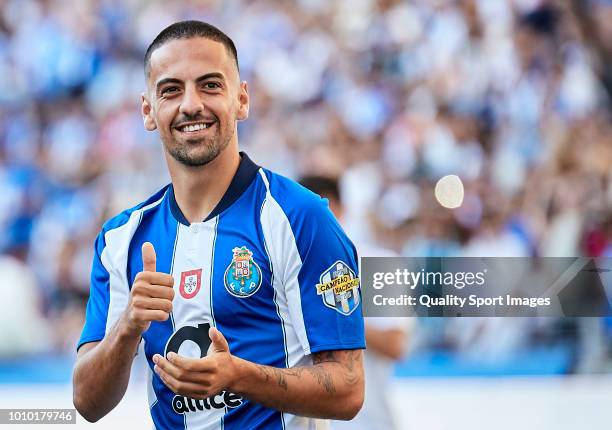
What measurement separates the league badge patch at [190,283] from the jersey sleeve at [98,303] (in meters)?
0.21

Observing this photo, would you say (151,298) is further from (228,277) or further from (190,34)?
(190,34)

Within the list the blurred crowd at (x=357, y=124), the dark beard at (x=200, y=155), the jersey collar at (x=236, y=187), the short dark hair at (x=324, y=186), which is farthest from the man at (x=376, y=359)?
the dark beard at (x=200, y=155)

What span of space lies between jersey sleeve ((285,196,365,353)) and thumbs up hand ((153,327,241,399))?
0.25m

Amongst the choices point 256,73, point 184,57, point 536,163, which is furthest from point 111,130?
point 184,57

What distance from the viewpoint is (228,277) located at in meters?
1.65

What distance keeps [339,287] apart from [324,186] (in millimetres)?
1524

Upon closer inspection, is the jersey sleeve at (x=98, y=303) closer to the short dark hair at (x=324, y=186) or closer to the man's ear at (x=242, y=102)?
the man's ear at (x=242, y=102)

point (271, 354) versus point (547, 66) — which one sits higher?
point (547, 66)

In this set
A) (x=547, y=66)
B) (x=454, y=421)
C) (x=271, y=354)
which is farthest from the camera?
(x=547, y=66)

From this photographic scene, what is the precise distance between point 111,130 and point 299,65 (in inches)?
31.8

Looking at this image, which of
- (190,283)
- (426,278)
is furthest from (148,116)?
(426,278)

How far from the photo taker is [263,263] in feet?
5.40

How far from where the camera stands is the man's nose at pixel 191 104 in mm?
1632

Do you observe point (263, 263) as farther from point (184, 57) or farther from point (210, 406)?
point (184, 57)
